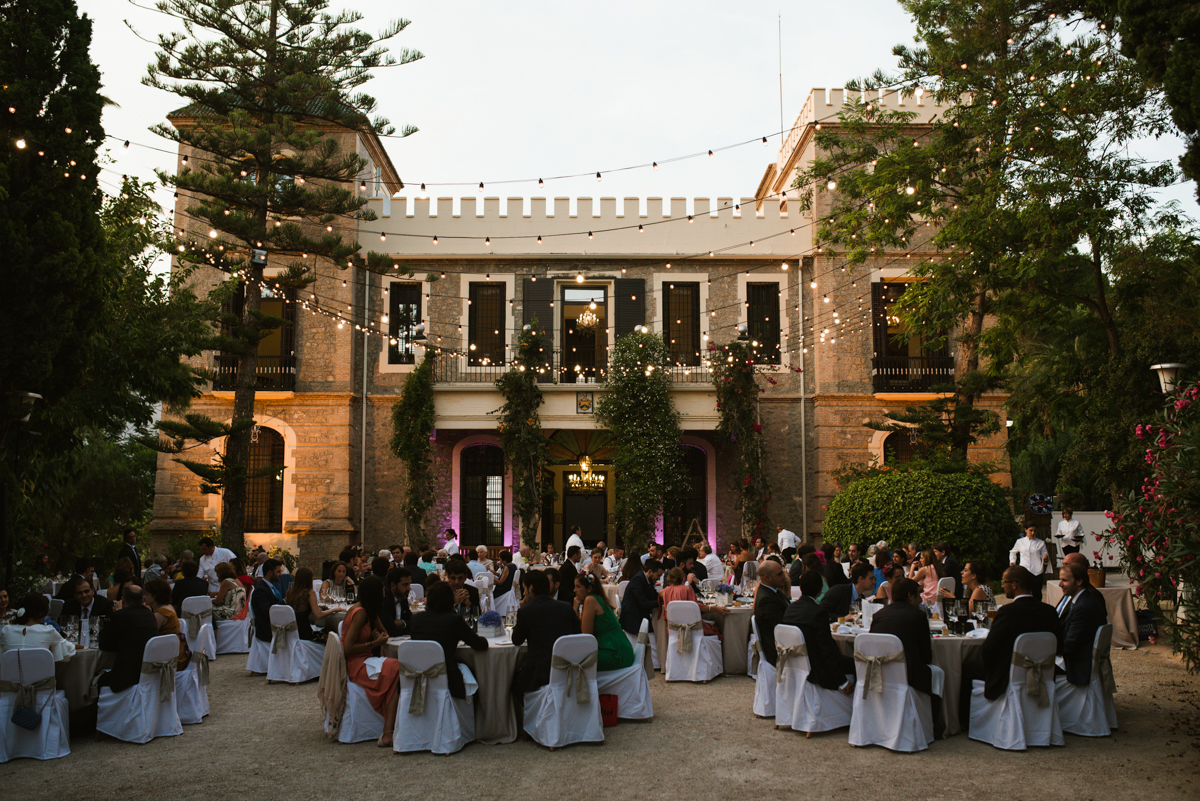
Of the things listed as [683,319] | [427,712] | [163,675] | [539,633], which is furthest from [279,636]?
[683,319]

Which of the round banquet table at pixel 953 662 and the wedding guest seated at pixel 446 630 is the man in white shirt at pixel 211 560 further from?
the round banquet table at pixel 953 662

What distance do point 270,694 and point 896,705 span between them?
514 cm

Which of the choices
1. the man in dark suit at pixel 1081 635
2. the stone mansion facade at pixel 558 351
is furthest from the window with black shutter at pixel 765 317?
the man in dark suit at pixel 1081 635

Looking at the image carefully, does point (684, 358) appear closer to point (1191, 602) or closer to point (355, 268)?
point (355, 268)

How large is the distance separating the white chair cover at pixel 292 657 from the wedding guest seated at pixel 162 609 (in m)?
1.60

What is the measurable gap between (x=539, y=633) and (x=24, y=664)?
3.13 metres

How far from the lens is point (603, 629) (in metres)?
6.35

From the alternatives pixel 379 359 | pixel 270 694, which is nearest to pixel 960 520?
pixel 270 694

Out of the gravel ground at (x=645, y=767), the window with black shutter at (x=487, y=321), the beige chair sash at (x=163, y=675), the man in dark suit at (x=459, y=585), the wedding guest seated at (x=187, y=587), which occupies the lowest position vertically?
the gravel ground at (x=645, y=767)

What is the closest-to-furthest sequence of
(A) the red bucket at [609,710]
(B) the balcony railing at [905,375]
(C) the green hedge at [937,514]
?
(A) the red bucket at [609,710]
(C) the green hedge at [937,514]
(B) the balcony railing at [905,375]

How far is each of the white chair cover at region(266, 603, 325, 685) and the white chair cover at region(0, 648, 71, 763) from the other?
8.19 feet

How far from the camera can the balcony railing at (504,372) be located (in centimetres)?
1780

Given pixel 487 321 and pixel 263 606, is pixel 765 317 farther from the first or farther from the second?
pixel 263 606

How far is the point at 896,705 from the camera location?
218 inches
